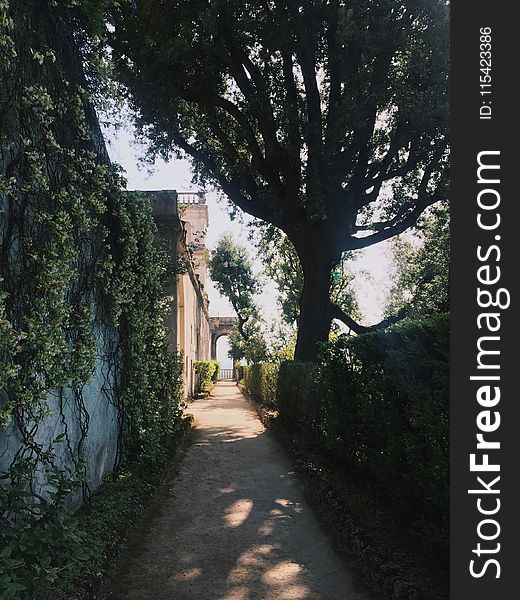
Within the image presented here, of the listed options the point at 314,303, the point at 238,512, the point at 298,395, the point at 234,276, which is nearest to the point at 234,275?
the point at 234,276

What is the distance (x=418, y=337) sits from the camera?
3795 mm

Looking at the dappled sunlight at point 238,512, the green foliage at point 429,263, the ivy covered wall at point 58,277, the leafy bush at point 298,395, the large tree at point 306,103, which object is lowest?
the dappled sunlight at point 238,512

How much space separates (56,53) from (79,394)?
2.91 m

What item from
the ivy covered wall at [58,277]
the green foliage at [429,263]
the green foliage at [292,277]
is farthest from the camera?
the green foliage at [292,277]

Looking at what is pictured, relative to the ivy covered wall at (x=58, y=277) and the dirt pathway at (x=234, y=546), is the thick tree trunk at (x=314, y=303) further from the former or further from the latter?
the ivy covered wall at (x=58, y=277)

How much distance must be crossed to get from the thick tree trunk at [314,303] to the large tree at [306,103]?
4 centimetres

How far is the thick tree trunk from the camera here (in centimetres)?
1315

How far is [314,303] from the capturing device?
1330 cm

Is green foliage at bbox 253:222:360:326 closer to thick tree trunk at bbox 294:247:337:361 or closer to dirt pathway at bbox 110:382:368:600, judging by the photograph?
thick tree trunk at bbox 294:247:337:361

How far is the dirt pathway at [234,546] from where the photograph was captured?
372 cm

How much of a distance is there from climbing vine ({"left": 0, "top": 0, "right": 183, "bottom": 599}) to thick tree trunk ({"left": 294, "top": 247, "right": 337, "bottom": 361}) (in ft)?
26.1

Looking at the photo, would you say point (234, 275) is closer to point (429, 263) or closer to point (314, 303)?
point (429, 263)

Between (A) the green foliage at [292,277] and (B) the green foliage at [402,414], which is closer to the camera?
(B) the green foliage at [402,414]

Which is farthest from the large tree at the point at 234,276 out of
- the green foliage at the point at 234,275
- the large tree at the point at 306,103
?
the large tree at the point at 306,103
